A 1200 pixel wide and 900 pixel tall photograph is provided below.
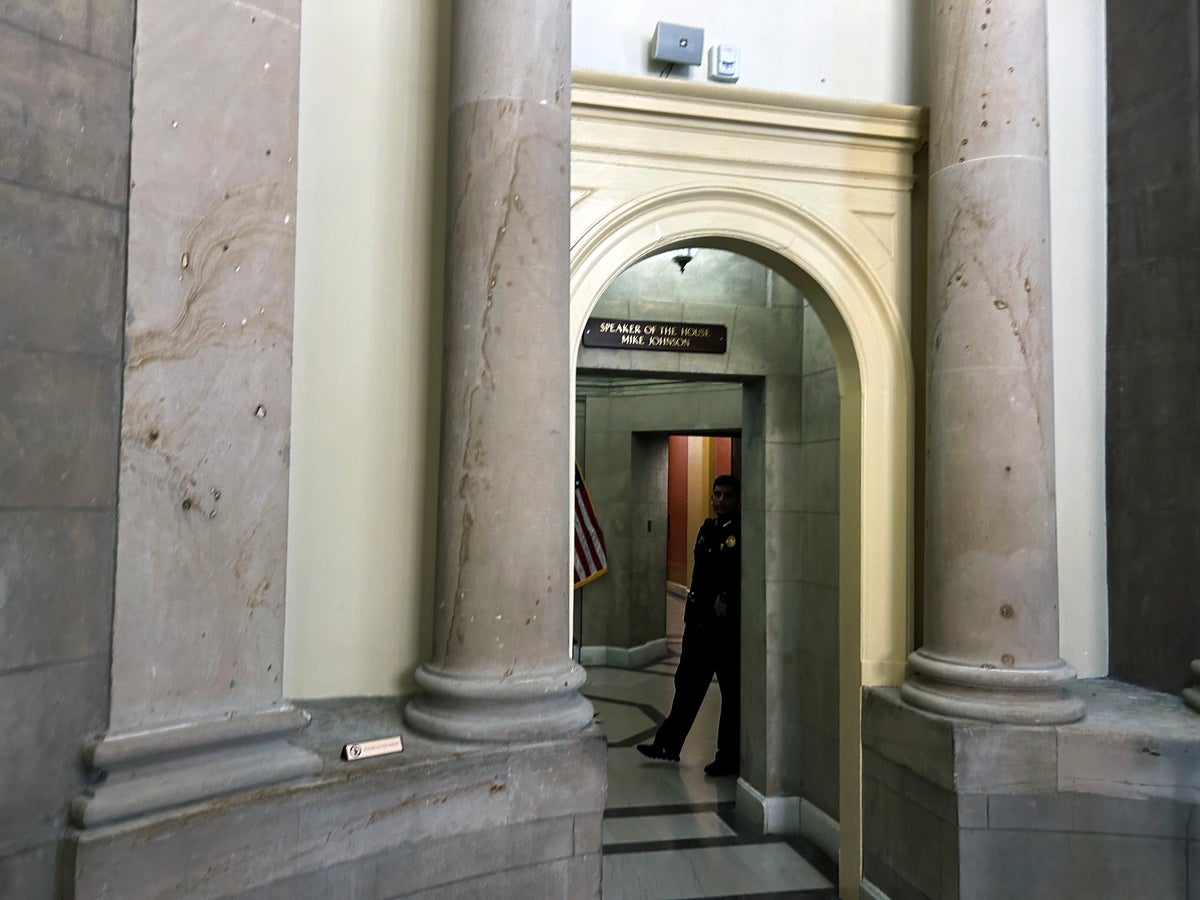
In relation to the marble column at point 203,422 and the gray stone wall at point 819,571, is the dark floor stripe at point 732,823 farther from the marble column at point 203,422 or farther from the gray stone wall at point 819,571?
the marble column at point 203,422

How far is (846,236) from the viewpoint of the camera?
11.9ft

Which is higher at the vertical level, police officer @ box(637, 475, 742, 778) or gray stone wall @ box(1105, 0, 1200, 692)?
gray stone wall @ box(1105, 0, 1200, 692)

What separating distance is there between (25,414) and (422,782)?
4.43ft

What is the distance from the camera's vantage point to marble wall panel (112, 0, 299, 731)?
2143mm

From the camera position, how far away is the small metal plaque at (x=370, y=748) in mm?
2418

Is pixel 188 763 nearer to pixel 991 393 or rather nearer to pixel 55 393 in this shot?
pixel 55 393

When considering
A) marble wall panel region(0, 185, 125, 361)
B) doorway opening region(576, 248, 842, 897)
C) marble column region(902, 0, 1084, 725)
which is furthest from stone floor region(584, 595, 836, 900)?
marble wall panel region(0, 185, 125, 361)

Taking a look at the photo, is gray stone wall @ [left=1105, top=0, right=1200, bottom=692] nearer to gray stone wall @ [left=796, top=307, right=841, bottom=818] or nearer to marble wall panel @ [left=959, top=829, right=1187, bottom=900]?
marble wall panel @ [left=959, top=829, right=1187, bottom=900]

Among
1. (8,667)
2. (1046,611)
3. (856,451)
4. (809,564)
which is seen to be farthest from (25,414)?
(809,564)

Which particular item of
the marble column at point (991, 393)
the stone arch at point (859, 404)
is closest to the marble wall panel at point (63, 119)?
the stone arch at point (859, 404)

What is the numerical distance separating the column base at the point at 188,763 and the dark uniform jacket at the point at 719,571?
11.7 feet

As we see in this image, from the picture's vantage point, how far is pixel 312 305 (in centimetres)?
292

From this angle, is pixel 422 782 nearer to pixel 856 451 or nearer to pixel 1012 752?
pixel 1012 752

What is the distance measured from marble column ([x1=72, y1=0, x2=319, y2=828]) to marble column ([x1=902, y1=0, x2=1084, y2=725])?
2.23 m
